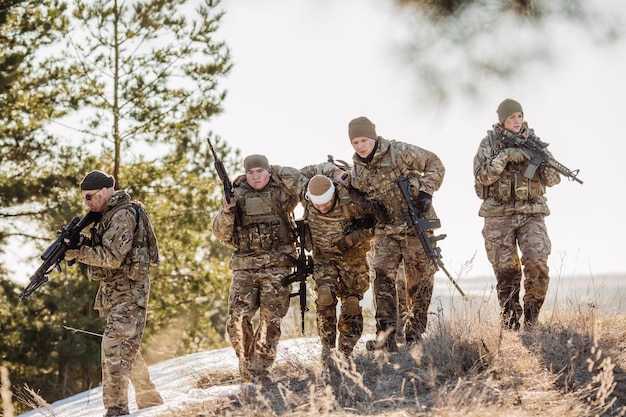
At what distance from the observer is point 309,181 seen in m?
6.59

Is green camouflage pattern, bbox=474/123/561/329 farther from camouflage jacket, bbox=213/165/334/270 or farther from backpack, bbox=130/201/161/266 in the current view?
backpack, bbox=130/201/161/266

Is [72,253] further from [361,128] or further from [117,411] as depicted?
[361,128]

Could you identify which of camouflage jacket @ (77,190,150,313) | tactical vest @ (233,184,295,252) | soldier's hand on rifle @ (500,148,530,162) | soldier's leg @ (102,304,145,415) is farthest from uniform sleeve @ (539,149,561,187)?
soldier's leg @ (102,304,145,415)

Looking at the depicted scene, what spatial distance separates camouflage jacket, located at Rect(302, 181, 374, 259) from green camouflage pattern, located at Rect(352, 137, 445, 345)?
6.7 inches

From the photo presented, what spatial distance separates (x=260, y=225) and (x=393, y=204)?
1.21 meters

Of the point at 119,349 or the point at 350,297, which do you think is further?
the point at 350,297

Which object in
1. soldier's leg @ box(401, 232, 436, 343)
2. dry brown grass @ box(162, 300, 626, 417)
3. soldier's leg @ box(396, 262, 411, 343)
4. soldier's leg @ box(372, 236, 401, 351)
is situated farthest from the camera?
soldier's leg @ box(396, 262, 411, 343)

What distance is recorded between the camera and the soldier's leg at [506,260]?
7.15m

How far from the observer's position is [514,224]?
7.11 metres

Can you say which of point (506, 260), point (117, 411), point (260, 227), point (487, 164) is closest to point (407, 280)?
point (506, 260)

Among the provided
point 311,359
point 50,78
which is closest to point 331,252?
point 311,359

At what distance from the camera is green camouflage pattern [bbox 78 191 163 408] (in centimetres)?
603

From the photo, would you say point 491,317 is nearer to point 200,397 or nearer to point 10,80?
point 200,397

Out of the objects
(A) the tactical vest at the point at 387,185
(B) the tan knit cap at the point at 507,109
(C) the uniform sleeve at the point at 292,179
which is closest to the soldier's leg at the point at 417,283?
(A) the tactical vest at the point at 387,185
